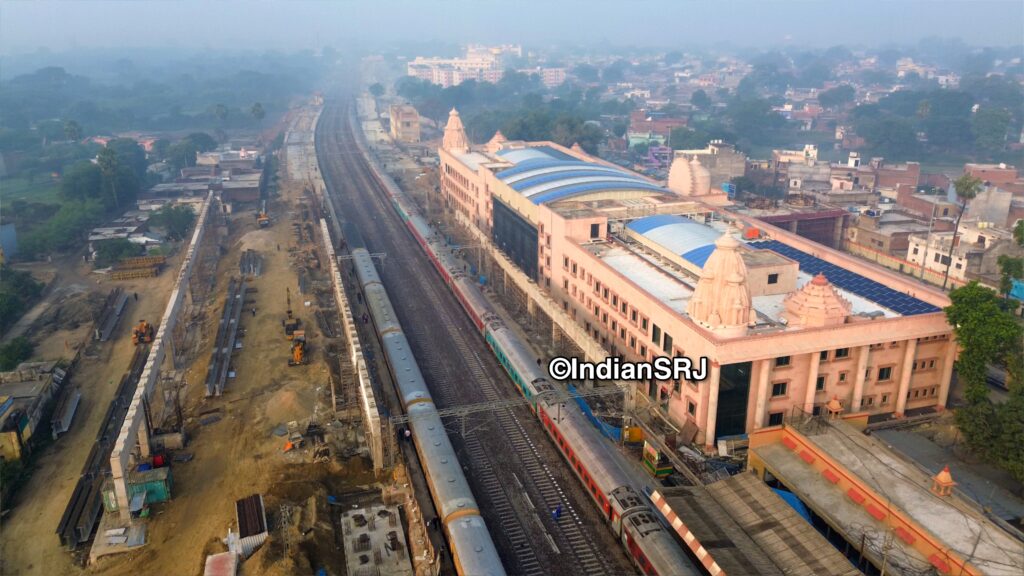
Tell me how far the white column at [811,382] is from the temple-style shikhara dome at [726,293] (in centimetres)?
508

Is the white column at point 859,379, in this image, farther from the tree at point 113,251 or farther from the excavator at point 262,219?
the excavator at point 262,219

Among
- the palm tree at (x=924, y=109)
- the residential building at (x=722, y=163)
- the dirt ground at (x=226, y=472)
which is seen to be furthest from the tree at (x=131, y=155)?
the palm tree at (x=924, y=109)

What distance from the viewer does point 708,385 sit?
1844 inches

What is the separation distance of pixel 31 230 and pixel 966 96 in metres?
214

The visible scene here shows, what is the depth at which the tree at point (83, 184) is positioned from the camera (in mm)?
113812

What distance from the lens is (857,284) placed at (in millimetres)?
57406

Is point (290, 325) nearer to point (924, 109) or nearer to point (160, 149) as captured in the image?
point (160, 149)

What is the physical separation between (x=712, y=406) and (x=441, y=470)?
18.1m

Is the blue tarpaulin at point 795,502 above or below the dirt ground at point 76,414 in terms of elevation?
above

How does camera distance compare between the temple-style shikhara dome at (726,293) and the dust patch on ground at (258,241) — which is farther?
the dust patch on ground at (258,241)

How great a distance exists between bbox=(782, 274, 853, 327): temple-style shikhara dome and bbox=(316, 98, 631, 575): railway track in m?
18.6

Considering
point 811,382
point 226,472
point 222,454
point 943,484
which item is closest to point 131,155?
point 222,454

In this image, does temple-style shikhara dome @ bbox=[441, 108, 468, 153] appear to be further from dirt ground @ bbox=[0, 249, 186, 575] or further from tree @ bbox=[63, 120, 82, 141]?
tree @ bbox=[63, 120, 82, 141]

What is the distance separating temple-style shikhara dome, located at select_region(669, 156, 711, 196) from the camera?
274ft
